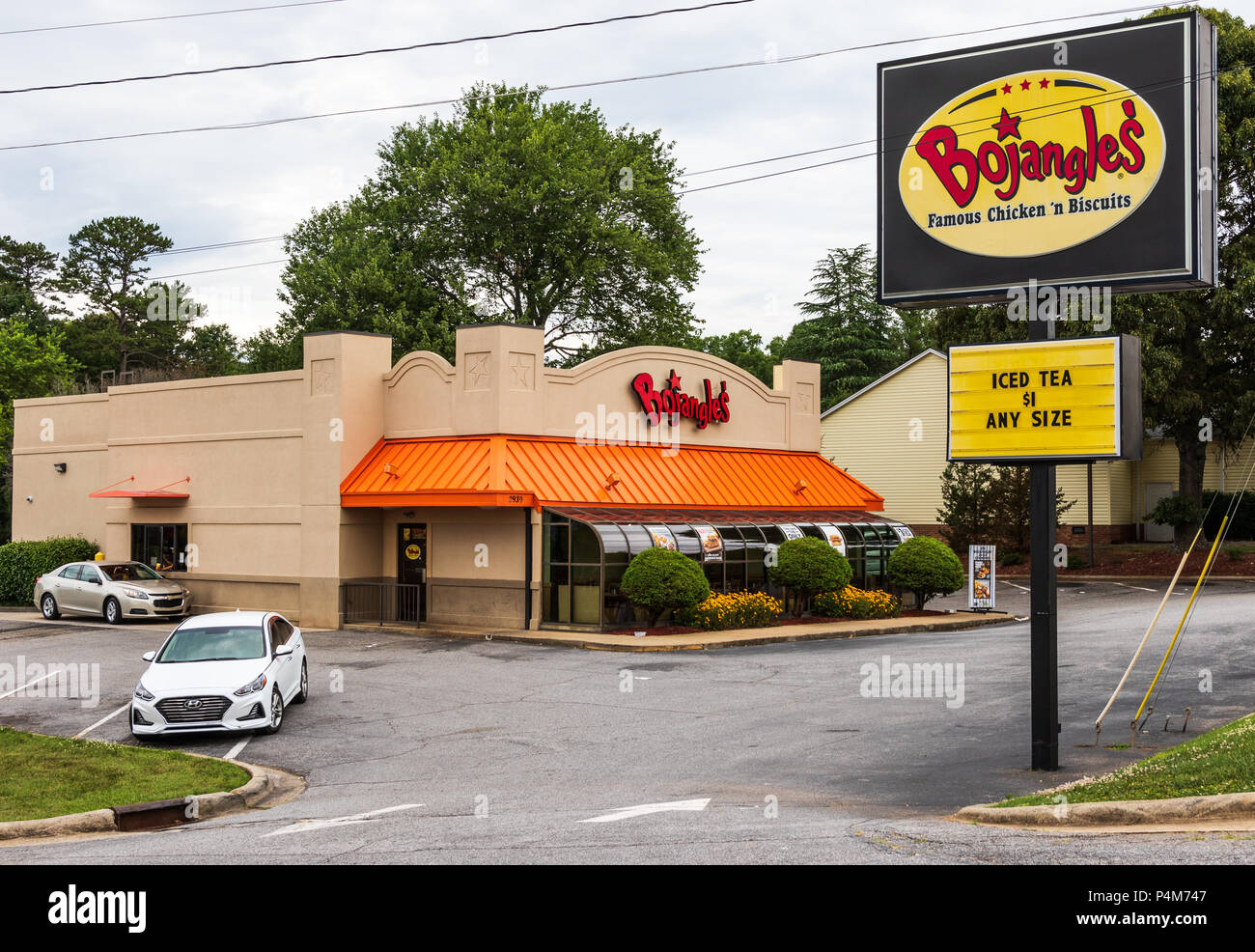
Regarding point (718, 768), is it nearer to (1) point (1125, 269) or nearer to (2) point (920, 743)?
Result: (2) point (920, 743)

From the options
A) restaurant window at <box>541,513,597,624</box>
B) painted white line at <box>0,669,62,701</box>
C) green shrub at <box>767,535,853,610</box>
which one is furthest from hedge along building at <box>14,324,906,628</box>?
painted white line at <box>0,669,62,701</box>

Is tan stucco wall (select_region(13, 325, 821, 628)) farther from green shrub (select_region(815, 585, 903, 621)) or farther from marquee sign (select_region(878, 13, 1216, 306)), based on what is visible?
marquee sign (select_region(878, 13, 1216, 306))

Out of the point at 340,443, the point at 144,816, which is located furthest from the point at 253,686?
the point at 340,443

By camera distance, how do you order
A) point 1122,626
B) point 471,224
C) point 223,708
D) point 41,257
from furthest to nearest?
1. point 41,257
2. point 471,224
3. point 1122,626
4. point 223,708

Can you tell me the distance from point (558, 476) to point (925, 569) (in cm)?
1069

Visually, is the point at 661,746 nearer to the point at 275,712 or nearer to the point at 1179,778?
the point at 275,712

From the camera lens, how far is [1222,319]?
146ft

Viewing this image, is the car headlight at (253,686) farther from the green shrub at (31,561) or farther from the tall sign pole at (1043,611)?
the green shrub at (31,561)

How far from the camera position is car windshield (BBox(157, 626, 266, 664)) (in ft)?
59.7

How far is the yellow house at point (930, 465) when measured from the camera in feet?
173

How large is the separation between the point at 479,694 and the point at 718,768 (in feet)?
23.4

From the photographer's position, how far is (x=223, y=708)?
668 inches

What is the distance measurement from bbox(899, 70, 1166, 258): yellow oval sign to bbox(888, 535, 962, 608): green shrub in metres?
19.0
